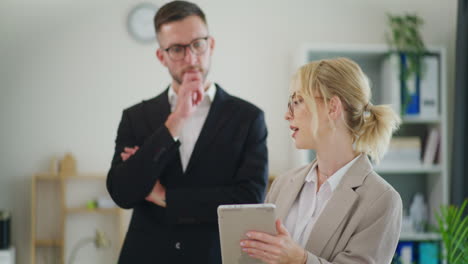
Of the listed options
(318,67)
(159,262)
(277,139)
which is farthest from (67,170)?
(318,67)

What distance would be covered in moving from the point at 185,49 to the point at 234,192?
1.60 ft

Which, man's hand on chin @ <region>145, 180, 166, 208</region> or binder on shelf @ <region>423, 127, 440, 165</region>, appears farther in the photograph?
binder on shelf @ <region>423, 127, 440, 165</region>

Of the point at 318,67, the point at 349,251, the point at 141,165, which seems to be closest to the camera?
the point at 349,251

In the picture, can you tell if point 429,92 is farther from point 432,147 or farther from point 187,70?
point 187,70

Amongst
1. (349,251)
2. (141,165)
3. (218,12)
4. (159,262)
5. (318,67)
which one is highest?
(218,12)

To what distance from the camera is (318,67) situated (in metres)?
1.66

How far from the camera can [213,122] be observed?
1.95 meters

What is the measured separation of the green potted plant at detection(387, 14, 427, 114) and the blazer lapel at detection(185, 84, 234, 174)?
2454 mm

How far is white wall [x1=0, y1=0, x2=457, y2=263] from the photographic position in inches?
176

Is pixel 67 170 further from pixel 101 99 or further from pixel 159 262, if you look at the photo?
pixel 159 262

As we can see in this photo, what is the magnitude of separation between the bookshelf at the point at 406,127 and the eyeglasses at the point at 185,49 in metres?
2.23

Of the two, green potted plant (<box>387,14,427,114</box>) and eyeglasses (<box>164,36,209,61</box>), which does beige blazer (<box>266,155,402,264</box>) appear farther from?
→ green potted plant (<box>387,14,427,114</box>)

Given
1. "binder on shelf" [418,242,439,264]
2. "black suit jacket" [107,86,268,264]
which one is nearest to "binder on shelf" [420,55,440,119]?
"binder on shelf" [418,242,439,264]

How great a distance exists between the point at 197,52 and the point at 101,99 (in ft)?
8.87
